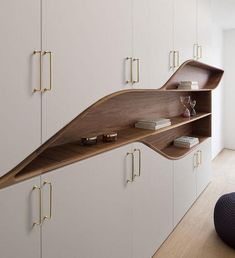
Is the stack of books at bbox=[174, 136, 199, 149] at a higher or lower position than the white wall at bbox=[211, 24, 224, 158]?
lower

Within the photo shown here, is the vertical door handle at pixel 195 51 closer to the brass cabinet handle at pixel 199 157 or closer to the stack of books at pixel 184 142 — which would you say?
the stack of books at pixel 184 142

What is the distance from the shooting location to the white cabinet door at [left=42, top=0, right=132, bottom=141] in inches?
48.8

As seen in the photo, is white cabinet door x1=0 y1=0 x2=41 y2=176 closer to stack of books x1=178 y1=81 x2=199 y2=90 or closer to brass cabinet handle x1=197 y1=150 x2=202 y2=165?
stack of books x1=178 y1=81 x2=199 y2=90

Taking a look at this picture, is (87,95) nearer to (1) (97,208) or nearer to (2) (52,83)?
(2) (52,83)

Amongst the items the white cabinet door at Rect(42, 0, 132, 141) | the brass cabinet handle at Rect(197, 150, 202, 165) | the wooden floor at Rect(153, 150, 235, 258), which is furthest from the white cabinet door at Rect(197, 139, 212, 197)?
the white cabinet door at Rect(42, 0, 132, 141)

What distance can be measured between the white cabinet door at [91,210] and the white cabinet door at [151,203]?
4.8 inches

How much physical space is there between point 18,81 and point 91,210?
32.1 inches

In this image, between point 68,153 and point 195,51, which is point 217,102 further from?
point 68,153

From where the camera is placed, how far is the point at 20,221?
1.14m

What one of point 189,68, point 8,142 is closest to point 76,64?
point 8,142

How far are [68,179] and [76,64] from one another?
570mm

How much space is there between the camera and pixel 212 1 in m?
3.97

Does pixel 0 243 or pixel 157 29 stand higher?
pixel 157 29

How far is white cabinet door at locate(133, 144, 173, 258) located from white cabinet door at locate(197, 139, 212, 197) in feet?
3.34
